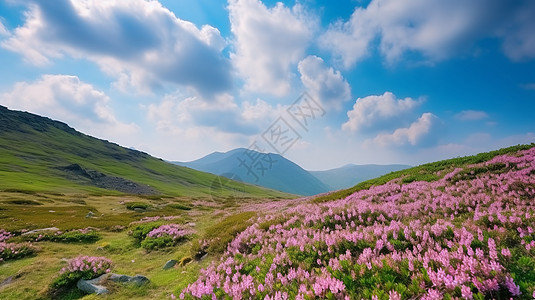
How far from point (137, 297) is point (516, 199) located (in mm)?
13289

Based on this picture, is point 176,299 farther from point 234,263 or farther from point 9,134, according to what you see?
point 9,134

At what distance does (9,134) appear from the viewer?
568ft

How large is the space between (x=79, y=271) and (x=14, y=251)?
832 cm

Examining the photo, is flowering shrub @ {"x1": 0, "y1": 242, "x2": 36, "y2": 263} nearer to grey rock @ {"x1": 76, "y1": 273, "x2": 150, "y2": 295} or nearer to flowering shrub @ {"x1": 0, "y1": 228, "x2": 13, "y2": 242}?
flowering shrub @ {"x1": 0, "y1": 228, "x2": 13, "y2": 242}

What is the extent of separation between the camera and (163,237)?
1577cm

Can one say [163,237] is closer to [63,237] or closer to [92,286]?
[92,286]

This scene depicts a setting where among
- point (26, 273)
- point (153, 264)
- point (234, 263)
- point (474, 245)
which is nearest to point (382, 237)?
point (474, 245)

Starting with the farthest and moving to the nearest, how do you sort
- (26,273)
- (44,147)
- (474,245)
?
(44,147)
(26,273)
(474,245)

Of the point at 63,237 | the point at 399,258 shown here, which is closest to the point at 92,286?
the point at 399,258

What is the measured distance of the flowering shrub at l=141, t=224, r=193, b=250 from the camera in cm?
1517

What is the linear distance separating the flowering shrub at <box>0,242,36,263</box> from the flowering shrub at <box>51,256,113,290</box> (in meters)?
7.24

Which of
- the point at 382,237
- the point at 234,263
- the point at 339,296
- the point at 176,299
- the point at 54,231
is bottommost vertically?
the point at 54,231

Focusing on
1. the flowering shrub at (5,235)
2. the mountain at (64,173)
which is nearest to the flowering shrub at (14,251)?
the flowering shrub at (5,235)

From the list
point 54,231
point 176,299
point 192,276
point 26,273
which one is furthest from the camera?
point 54,231
